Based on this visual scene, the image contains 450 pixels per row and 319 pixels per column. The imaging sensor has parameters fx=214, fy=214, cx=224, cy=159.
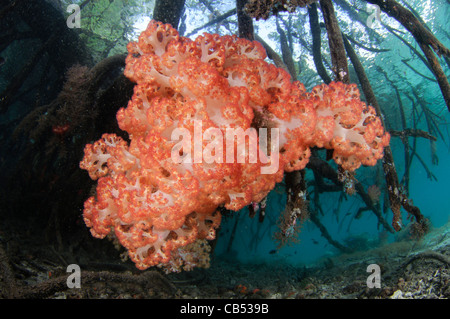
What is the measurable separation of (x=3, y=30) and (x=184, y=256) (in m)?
9.40

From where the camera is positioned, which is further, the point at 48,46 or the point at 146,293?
the point at 48,46

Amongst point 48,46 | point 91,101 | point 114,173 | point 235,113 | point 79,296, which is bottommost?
point 79,296

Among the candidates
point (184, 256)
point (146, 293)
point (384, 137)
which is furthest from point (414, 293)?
point (146, 293)

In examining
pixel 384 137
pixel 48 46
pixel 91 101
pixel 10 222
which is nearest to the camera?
pixel 384 137

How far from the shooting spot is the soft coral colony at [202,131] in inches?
73.9

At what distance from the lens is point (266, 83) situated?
227cm

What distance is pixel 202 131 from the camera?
5.90 feet

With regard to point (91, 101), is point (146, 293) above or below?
below

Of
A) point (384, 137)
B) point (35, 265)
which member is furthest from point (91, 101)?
point (384, 137)

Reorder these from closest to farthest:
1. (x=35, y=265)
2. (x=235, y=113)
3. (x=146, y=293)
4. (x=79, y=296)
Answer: (x=235, y=113) < (x=79, y=296) < (x=146, y=293) < (x=35, y=265)

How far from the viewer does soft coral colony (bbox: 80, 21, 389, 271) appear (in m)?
1.88

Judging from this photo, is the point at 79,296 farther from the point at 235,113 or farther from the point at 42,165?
the point at 42,165

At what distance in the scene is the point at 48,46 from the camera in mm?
6094
